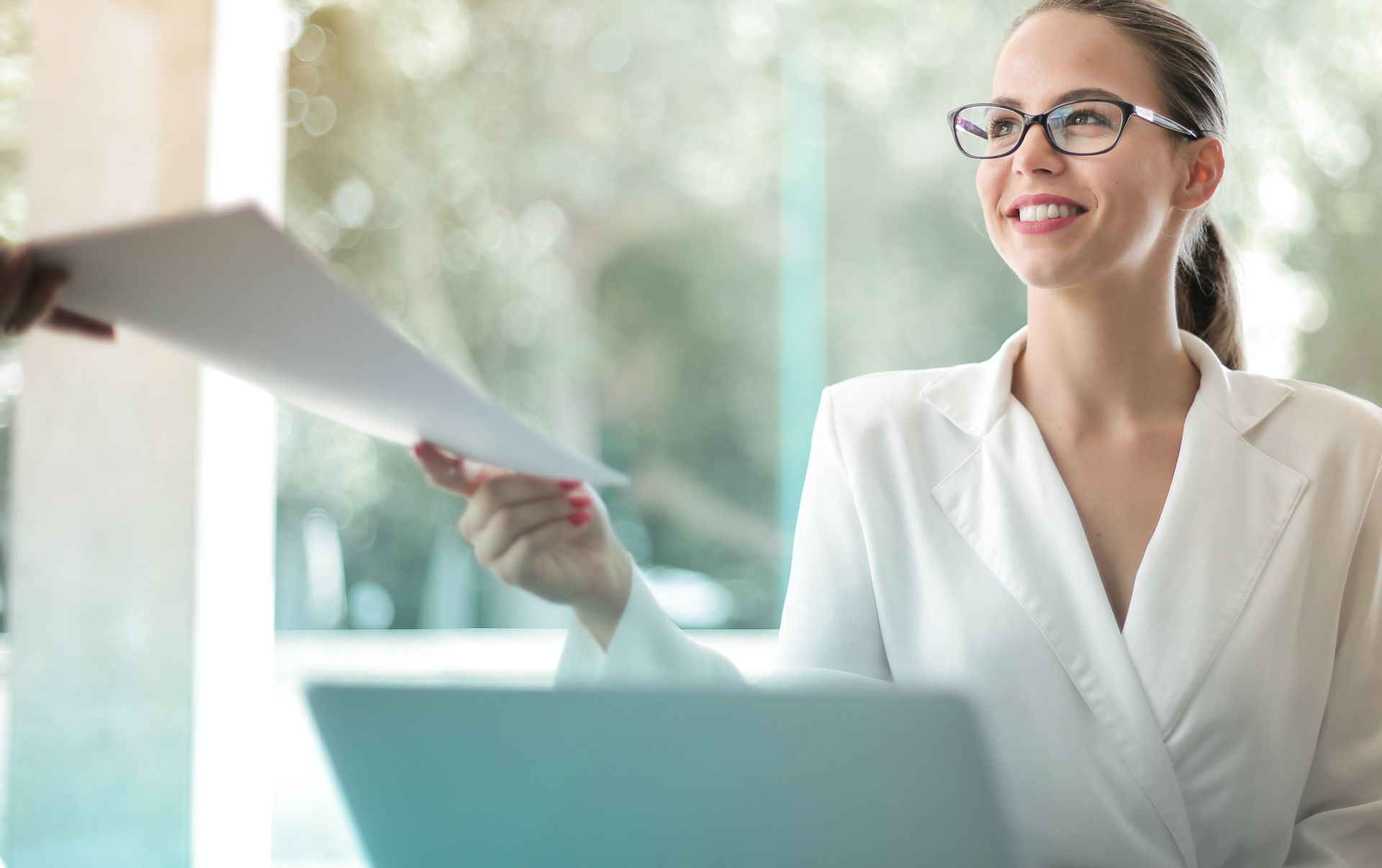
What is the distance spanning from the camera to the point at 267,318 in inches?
26.7

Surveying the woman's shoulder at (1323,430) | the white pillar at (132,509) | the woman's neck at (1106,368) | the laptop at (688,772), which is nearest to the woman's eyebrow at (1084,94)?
the woman's neck at (1106,368)

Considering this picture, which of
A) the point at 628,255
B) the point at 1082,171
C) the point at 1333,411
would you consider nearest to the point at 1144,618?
the point at 1333,411

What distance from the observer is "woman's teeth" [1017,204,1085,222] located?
1280mm

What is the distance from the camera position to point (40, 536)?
7.88ft

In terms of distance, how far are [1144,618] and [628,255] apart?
2.50 meters

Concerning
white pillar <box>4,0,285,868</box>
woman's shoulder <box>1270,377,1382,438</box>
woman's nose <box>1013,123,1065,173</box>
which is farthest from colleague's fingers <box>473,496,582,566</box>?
white pillar <box>4,0,285,868</box>

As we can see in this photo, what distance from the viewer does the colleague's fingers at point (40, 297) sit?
0.65 meters

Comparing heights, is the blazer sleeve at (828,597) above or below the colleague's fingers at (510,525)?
below

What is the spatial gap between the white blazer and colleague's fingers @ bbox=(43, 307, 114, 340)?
19.5 inches

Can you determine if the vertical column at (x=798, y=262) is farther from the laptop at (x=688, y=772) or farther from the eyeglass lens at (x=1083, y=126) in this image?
the laptop at (x=688, y=772)

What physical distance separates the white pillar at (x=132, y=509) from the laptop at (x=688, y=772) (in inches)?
81.4

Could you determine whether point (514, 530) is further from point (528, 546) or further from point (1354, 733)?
point (1354, 733)

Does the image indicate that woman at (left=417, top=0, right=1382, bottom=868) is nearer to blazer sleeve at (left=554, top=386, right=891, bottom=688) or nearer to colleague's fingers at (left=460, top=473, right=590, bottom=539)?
blazer sleeve at (left=554, top=386, right=891, bottom=688)

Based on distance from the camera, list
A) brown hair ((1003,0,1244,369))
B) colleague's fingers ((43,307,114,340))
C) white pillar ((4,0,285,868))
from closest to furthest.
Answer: colleague's fingers ((43,307,114,340)), brown hair ((1003,0,1244,369)), white pillar ((4,0,285,868))
